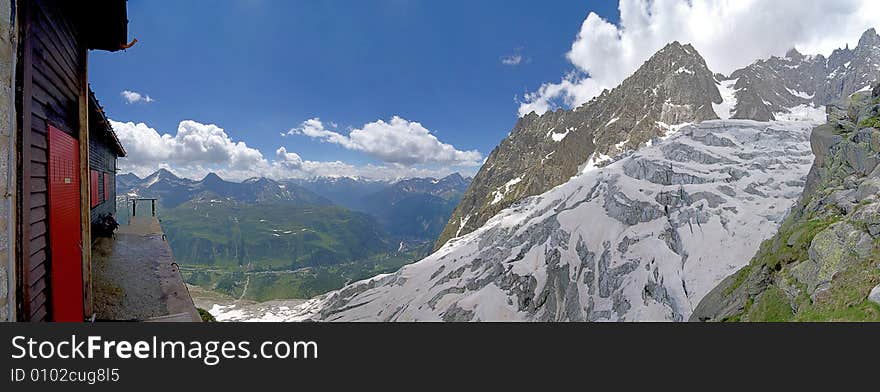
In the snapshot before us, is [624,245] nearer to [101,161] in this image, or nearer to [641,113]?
[101,161]

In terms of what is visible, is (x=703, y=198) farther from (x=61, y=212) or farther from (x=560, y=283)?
(x=61, y=212)

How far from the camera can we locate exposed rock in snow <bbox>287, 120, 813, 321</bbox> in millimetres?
40281

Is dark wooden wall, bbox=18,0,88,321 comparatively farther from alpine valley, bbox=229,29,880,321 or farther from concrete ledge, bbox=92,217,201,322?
alpine valley, bbox=229,29,880,321

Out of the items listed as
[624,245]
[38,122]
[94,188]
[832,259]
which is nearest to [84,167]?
[38,122]

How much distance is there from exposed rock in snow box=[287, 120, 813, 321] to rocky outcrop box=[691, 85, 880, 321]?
19.2 m

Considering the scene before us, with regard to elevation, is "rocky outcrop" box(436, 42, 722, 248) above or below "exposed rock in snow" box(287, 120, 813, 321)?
above

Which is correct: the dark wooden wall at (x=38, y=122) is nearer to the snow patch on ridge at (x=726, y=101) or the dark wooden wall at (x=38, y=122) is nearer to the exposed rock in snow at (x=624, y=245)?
the exposed rock in snow at (x=624, y=245)

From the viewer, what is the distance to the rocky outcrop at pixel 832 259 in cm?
911

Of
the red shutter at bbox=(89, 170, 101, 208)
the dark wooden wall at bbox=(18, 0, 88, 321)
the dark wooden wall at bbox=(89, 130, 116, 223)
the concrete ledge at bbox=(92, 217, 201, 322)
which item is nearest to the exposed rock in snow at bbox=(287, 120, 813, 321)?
the dark wooden wall at bbox=(89, 130, 116, 223)

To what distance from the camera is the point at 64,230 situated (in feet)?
20.9

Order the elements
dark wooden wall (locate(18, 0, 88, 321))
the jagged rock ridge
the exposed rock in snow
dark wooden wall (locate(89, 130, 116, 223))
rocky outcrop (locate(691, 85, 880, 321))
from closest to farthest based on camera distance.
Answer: dark wooden wall (locate(18, 0, 88, 321)) < rocky outcrop (locate(691, 85, 880, 321)) < dark wooden wall (locate(89, 130, 116, 223)) < the exposed rock in snow < the jagged rock ridge

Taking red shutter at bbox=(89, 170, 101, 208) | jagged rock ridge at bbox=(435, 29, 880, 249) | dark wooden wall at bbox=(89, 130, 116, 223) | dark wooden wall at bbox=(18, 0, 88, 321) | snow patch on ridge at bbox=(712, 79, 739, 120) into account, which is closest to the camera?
dark wooden wall at bbox=(18, 0, 88, 321)

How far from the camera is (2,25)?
14.2ft

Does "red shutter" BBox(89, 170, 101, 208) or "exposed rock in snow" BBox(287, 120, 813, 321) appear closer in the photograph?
"red shutter" BBox(89, 170, 101, 208)
